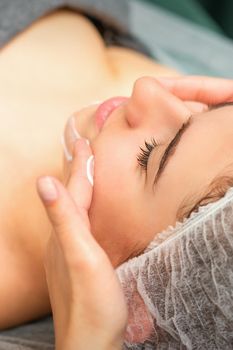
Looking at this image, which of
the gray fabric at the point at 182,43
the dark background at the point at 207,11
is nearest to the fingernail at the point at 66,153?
the gray fabric at the point at 182,43

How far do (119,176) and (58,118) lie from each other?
0.36 meters

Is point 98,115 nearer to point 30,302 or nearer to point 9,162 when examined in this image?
point 9,162

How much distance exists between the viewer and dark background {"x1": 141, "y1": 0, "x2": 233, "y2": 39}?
1886mm

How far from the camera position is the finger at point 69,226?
2.40ft

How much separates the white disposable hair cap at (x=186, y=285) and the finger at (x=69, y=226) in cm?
10

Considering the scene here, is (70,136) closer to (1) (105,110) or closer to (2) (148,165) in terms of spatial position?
(1) (105,110)

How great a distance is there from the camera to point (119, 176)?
923 millimetres

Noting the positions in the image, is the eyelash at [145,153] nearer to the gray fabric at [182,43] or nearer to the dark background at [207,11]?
the gray fabric at [182,43]

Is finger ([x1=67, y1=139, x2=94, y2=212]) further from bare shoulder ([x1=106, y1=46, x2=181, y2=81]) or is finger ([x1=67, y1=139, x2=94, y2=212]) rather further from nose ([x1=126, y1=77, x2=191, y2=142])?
bare shoulder ([x1=106, y1=46, x2=181, y2=81])

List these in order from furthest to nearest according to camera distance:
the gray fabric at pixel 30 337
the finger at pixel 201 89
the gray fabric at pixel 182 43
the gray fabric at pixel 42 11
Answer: the gray fabric at pixel 182 43
the gray fabric at pixel 42 11
the finger at pixel 201 89
the gray fabric at pixel 30 337

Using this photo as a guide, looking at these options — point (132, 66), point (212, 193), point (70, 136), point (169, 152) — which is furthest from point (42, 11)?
point (212, 193)

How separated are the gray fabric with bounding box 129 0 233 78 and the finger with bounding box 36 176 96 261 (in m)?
0.91

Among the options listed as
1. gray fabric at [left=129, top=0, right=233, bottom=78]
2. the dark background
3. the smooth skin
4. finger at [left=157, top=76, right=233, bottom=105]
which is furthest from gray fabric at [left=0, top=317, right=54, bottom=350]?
the dark background

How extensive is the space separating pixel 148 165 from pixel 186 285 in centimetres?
20
